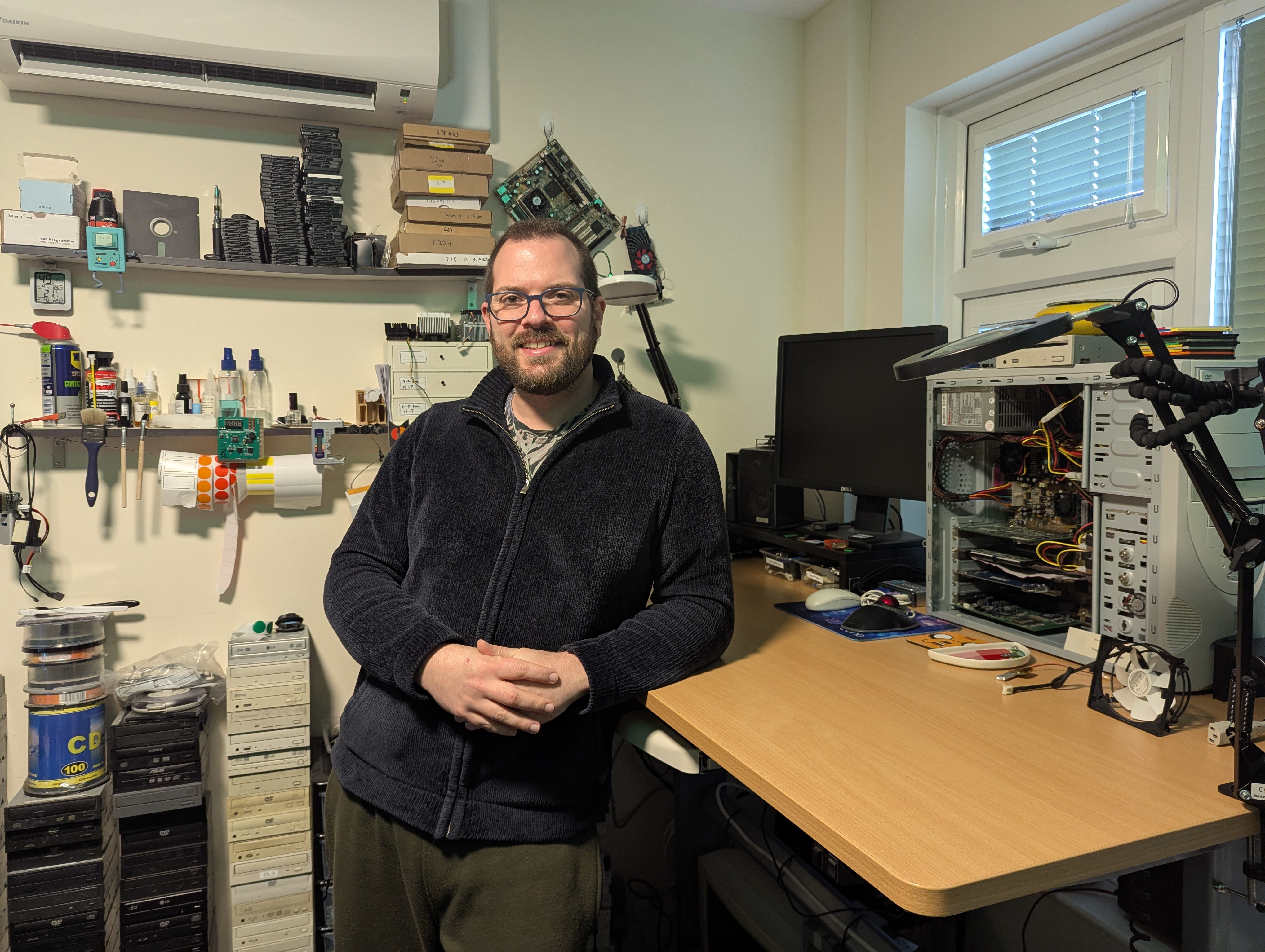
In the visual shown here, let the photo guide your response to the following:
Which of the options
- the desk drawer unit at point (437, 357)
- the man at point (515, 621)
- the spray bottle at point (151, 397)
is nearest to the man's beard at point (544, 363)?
the man at point (515, 621)

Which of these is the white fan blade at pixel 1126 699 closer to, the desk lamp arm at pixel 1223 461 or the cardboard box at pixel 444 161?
the desk lamp arm at pixel 1223 461

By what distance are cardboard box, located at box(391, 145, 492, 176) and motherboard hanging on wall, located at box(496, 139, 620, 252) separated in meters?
0.18

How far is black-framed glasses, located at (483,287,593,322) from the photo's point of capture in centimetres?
146

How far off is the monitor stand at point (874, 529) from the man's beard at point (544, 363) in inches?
36.0

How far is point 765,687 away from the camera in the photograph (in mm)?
1335

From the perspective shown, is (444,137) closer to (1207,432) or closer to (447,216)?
(447,216)

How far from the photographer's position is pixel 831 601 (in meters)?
1.82

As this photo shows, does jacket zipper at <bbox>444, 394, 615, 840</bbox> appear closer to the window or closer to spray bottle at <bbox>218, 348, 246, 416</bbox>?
spray bottle at <bbox>218, 348, 246, 416</bbox>

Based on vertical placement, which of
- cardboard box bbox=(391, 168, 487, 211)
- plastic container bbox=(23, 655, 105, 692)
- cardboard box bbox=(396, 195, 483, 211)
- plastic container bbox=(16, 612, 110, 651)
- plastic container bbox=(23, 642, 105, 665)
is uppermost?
cardboard box bbox=(391, 168, 487, 211)

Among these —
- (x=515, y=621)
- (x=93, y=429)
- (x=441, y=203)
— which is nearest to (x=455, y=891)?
(x=515, y=621)

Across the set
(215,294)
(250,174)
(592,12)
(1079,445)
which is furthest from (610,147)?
(1079,445)

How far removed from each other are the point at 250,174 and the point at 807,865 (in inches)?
85.3

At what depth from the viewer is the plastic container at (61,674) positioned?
1.94 metres

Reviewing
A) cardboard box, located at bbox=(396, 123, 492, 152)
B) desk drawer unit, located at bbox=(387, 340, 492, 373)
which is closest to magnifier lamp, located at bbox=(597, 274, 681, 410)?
desk drawer unit, located at bbox=(387, 340, 492, 373)
